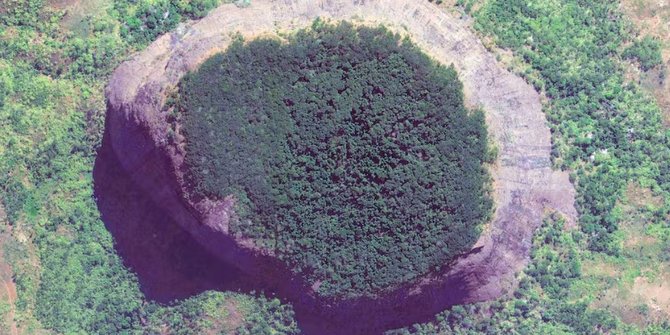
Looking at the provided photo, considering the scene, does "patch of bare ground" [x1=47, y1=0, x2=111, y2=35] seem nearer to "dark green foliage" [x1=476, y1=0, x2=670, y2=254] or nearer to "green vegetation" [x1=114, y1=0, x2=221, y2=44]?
"green vegetation" [x1=114, y1=0, x2=221, y2=44]

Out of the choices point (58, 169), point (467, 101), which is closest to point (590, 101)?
point (467, 101)

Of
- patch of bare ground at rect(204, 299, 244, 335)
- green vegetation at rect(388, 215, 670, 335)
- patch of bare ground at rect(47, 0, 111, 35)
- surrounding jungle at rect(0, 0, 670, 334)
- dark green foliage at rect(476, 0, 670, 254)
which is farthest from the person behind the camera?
patch of bare ground at rect(47, 0, 111, 35)

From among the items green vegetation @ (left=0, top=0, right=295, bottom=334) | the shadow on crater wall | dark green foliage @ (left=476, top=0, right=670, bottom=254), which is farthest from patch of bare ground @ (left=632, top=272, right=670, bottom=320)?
green vegetation @ (left=0, top=0, right=295, bottom=334)

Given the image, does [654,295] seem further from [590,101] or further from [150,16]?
[150,16]

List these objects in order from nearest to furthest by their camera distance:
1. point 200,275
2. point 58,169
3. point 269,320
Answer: point 269,320
point 200,275
point 58,169

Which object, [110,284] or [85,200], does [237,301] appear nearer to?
[110,284]

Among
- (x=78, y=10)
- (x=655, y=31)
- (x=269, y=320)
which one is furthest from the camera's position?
(x=78, y=10)
